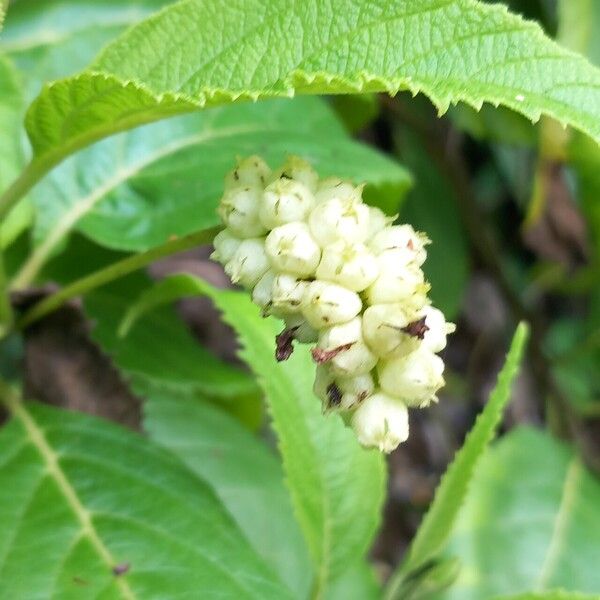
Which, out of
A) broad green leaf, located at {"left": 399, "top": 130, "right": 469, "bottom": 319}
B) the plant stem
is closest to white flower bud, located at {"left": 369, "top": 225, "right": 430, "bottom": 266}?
the plant stem

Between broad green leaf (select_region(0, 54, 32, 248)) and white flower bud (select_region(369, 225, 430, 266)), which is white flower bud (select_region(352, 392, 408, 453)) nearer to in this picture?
white flower bud (select_region(369, 225, 430, 266))

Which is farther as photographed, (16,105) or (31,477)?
(16,105)

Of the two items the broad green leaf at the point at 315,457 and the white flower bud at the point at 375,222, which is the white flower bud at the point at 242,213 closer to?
the white flower bud at the point at 375,222

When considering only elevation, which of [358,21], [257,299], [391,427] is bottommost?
[391,427]

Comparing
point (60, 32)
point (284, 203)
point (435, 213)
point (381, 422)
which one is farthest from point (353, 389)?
point (435, 213)

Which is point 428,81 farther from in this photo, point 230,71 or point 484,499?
point 484,499

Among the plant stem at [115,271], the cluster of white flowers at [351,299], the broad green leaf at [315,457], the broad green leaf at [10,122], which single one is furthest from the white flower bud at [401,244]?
the broad green leaf at [10,122]

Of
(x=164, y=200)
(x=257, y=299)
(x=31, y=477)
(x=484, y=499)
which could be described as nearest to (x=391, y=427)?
(x=257, y=299)
